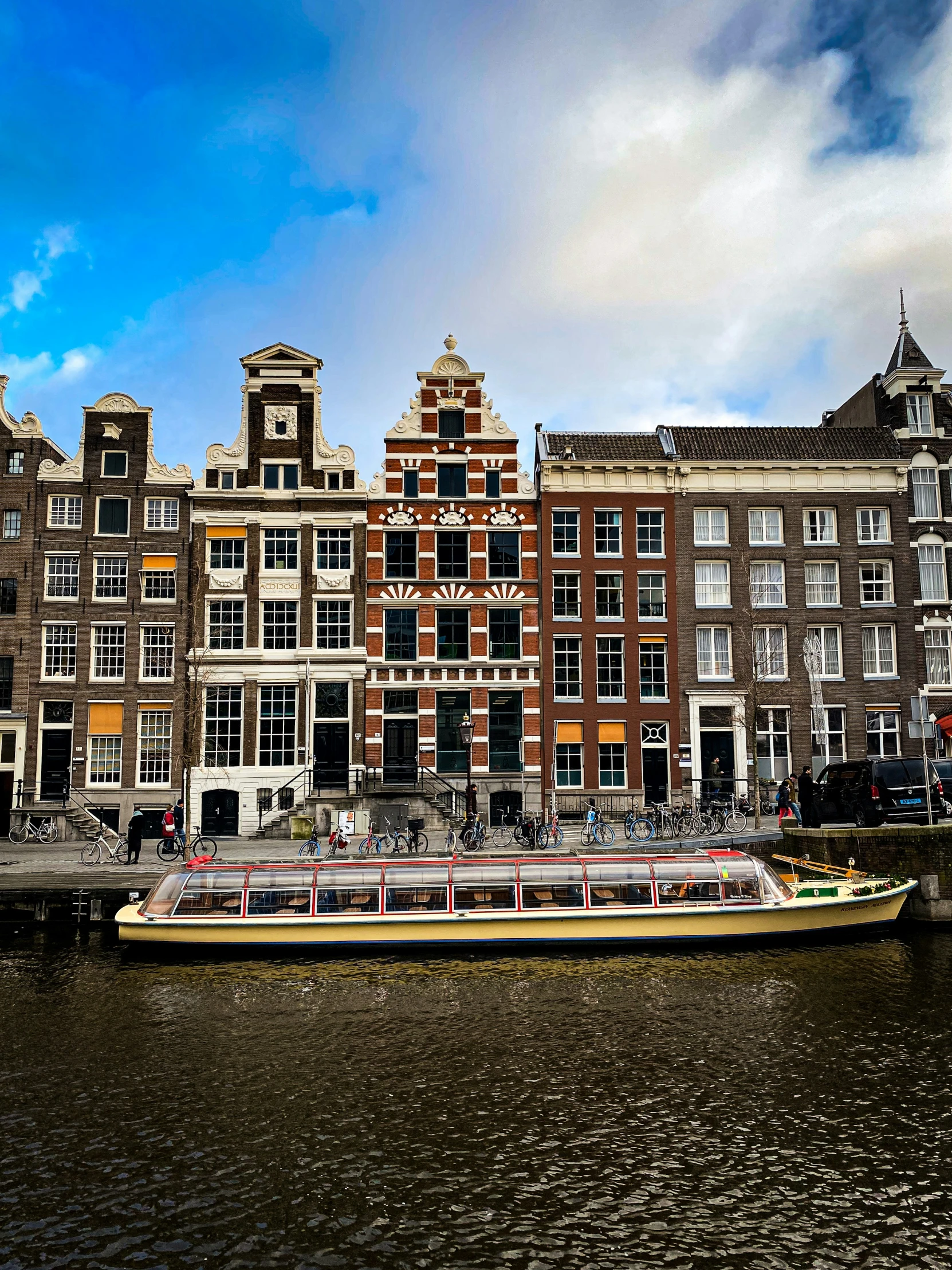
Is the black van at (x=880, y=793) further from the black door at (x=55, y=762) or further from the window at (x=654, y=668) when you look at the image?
the black door at (x=55, y=762)

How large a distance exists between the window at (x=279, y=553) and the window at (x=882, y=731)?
1090 inches

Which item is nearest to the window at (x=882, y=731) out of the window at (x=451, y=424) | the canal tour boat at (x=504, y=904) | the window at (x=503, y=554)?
the window at (x=503, y=554)

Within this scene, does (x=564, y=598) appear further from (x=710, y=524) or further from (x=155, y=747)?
(x=155, y=747)

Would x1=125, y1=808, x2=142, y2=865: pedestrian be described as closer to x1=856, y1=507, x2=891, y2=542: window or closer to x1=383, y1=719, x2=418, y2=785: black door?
x1=383, y1=719, x2=418, y2=785: black door

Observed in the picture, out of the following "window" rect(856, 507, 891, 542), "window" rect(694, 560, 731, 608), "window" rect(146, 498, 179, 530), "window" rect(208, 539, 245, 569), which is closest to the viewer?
"window" rect(208, 539, 245, 569)

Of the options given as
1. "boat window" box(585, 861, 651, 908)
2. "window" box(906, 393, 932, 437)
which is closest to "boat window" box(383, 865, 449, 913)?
"boat window" box(585, 861, 651, 908)

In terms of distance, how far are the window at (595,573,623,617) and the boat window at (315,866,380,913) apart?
21687 millimetres

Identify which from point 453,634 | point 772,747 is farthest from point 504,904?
point 772,747

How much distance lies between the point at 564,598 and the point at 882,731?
52.7ft

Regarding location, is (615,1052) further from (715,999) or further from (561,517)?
(561,517)

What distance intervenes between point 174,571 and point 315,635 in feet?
23.9

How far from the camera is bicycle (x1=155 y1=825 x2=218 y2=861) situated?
101 feet

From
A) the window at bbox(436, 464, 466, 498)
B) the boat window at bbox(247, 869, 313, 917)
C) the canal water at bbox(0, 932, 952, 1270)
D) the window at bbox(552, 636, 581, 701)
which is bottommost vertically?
the canal water at bbox(0, 932, 952, 1270)

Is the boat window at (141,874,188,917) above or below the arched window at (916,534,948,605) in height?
below
